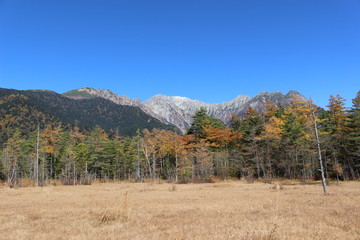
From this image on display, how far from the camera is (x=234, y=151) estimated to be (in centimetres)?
5416

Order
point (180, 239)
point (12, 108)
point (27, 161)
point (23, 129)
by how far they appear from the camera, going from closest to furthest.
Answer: point (180, 239) < point (27, 161) < point (23, 129) < point (12, 108)

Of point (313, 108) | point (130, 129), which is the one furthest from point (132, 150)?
point (130, 129)

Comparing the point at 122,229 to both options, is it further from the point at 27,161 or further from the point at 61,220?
the point at 27,161

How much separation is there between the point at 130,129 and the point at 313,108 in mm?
185524

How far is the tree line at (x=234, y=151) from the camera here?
43.4 metres

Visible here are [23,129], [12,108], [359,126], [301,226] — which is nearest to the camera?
[301,226]

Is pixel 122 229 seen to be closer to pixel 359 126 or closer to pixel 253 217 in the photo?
pixel 253 217

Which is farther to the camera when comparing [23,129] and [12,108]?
[12,108]

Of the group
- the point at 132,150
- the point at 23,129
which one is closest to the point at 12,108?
the point at 23,129

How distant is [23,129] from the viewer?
117m

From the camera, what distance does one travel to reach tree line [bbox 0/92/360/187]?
43.4 meters

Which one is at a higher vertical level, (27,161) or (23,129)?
(23,129)

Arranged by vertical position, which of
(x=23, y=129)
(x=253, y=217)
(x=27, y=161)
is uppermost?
(x=23, y=129)

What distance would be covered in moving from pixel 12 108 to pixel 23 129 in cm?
3428
